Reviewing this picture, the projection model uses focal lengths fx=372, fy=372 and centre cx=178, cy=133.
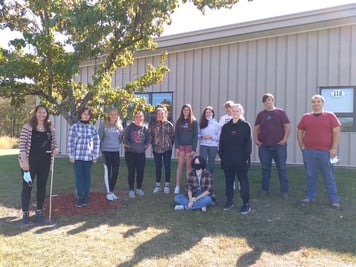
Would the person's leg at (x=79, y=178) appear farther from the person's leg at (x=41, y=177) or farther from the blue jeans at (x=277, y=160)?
the blue jeans at (x=277, y=160)

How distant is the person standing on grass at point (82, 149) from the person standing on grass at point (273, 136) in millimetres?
2842

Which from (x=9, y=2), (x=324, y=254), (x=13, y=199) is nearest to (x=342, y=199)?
(x=324, y=254)

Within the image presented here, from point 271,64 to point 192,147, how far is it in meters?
4.37

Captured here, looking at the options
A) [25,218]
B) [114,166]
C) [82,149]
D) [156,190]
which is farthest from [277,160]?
[25,218]

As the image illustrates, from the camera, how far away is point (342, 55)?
30.4 feet

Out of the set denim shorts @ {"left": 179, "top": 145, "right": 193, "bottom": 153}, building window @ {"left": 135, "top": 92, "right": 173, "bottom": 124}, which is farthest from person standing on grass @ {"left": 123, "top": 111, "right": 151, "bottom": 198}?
building window @ {"left": 135, "top": 92, "right": 173, "bottom": 124}

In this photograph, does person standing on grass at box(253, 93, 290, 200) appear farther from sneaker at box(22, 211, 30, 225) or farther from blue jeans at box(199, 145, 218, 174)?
sneaker at box(22, 211, 30, 225)

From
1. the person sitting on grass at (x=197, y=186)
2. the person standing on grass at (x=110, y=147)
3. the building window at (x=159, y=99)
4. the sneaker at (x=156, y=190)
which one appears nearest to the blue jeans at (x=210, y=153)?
the person sitting on grass at (x=197, y=186)

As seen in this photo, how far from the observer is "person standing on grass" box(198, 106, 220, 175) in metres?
6.94

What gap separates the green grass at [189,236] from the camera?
415cm

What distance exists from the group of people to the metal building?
3.64 m

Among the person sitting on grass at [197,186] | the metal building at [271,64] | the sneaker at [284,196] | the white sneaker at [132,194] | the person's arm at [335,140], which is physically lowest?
the white sneaker at [132,194]

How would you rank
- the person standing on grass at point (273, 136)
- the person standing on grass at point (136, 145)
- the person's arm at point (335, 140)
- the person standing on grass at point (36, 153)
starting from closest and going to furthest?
the person standing on grass at point (36, 153) → the person's arm at point (335, 140) → the person standing on grass at point (273, 136) → the person standing on grass at point (136, 145)

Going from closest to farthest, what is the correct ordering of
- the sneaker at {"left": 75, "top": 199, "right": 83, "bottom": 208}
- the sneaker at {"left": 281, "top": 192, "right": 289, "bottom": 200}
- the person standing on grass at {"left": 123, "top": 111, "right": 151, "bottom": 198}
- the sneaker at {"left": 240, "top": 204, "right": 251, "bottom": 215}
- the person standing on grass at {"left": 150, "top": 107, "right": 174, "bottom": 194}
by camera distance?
the sneaker at {"left": 240, "top": 204, "right": 251, "bottom": 215} → the sneaker at {"left": 75, "top": 199, "right": 83, "bottom": 208} → the sneaker at {"left": 281, "top": 192, "right": 289, "bottom": 200} → the person standing on grass at {"left": 123, "top": 111, "right": 151, "bottom": 198} → the person standing on grass at {"left": 150, "top": 107, "right": 174, "bottom": 194}
